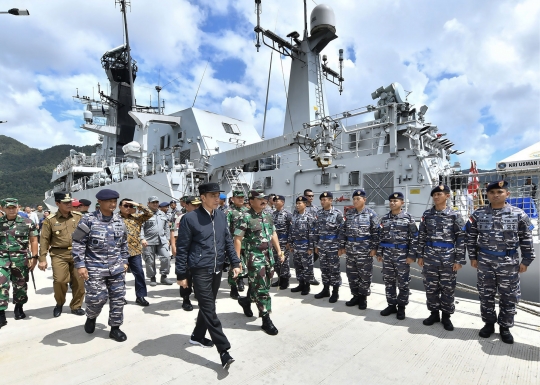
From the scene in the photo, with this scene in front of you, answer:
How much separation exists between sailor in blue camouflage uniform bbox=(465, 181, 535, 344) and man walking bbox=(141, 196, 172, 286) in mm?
5027

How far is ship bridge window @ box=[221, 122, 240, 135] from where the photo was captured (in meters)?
14.7

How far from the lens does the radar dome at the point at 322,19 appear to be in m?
13.7

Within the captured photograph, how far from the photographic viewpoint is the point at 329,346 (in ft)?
10.3

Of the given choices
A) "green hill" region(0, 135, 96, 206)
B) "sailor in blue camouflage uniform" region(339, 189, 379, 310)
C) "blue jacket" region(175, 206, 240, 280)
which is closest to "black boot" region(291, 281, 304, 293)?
"sailor in blue camouflage uniform" region(339, 189, 379, 310)

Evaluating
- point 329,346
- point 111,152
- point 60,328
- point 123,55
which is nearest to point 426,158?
point 329,346

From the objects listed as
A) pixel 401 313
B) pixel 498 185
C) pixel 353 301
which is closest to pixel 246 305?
pixel 353 301

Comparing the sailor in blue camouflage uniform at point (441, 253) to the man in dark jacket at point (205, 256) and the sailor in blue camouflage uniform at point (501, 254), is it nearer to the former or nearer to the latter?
the sailor in blue camouflage uniform at point (501, 254)

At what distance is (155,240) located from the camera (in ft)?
19.2

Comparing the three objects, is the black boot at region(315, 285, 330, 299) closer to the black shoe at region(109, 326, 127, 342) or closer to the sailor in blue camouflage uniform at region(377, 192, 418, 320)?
the sailor in blue camouflage uniform at region(377, 192, 418, 320)

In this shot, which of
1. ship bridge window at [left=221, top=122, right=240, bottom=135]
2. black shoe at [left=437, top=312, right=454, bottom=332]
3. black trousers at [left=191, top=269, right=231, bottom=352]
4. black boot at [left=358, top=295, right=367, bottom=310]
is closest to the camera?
black trousers at [left=191, top=269, right=231, bottom=352]

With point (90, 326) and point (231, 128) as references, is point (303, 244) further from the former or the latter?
point (231, 128)

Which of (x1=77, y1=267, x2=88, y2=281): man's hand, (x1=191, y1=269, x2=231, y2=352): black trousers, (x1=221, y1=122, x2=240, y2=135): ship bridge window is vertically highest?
(x1=221, y1=122, x2=240, y2=135): ship bridge window

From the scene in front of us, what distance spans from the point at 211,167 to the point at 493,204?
908cm

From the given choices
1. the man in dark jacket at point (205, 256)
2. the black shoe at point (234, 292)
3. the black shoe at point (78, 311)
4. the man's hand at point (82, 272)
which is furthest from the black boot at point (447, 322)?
A: the black shoe at point (78, 311)
